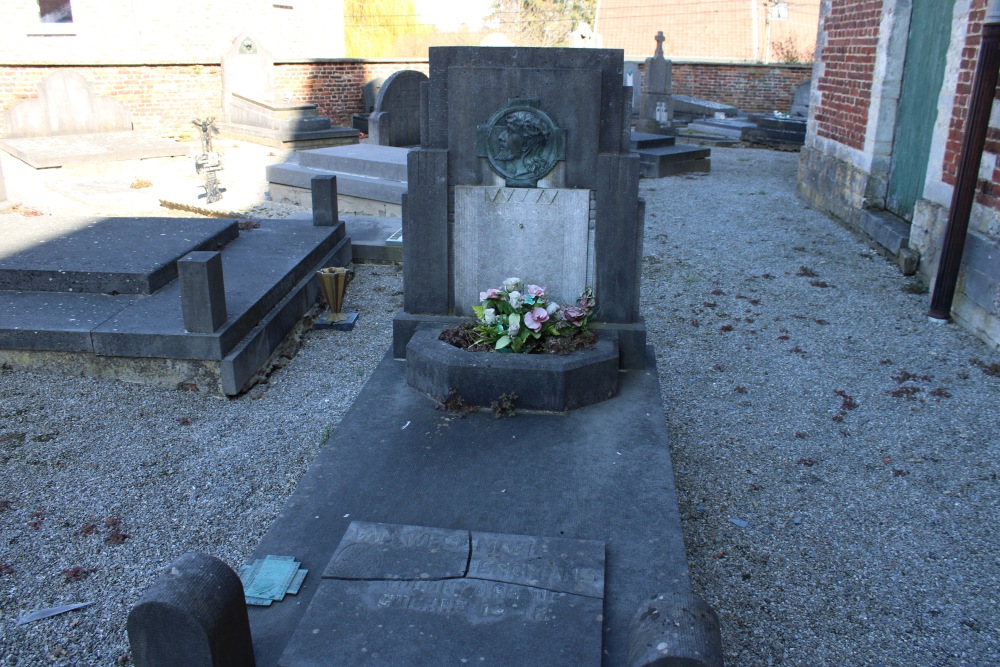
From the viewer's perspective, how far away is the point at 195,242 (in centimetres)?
Answer: 668

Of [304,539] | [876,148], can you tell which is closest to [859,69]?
[876,148]

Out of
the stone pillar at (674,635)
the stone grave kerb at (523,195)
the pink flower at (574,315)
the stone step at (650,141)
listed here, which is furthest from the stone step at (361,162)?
the stone pillar at (674,635)

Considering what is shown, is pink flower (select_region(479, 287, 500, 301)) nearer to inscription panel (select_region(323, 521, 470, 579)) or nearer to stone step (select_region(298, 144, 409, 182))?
inscription panel (select_region(323, 521, 470, 579))

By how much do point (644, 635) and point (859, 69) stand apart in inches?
370

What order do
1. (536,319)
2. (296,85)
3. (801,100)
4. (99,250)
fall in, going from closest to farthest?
(536,319)
(99,250)
(296,85)
(801,100)

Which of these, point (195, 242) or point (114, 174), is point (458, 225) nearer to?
point (195, 242)

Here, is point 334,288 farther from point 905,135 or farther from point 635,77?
point 635,77

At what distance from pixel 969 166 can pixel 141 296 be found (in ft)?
21.8

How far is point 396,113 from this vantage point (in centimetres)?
1413

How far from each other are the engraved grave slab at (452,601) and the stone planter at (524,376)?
51.4 inches

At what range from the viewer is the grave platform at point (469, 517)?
2.68 metres

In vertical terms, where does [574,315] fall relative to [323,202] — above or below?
below

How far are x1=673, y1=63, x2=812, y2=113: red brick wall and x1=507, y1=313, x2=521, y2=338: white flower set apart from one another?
65.6 ft

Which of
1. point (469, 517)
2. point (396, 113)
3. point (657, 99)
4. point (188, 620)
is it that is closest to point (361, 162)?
point (396, 113)
